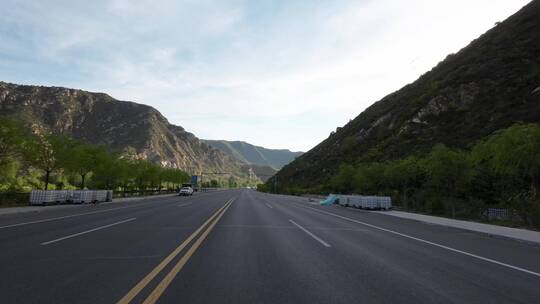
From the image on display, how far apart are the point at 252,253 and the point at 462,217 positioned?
766 inches

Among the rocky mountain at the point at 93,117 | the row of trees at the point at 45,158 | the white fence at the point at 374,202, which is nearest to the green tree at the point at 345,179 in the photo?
the white fence at the point at 374,202

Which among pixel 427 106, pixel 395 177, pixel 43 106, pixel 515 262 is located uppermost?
pixel 43 106

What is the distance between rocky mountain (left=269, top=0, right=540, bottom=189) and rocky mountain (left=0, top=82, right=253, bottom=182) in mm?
82597

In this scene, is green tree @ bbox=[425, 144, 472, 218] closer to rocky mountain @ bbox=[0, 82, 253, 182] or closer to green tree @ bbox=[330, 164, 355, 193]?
green tree @ bbox=[330, 164, 355, 193]

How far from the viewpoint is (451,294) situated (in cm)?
586

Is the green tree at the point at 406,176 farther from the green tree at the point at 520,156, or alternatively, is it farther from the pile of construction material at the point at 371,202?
the green tree at the point at 520,156

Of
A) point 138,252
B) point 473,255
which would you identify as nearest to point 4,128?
point 138,252

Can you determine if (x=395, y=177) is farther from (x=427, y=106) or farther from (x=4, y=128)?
(x=427, y=106)

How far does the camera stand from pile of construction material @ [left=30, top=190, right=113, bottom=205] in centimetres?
2815

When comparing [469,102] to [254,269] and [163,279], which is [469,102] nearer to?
[254,269]

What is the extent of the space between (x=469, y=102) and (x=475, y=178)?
135 feet

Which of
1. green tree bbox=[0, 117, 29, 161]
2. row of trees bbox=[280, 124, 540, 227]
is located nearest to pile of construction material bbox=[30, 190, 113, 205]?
green tree bbox=[0, 117, 29, 161]

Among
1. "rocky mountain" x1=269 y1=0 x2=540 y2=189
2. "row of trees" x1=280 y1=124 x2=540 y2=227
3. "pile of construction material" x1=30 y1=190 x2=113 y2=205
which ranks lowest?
"pile of construction material" x1=30 y1=190 x2=113 y2=205

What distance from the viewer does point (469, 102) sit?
212 ft
